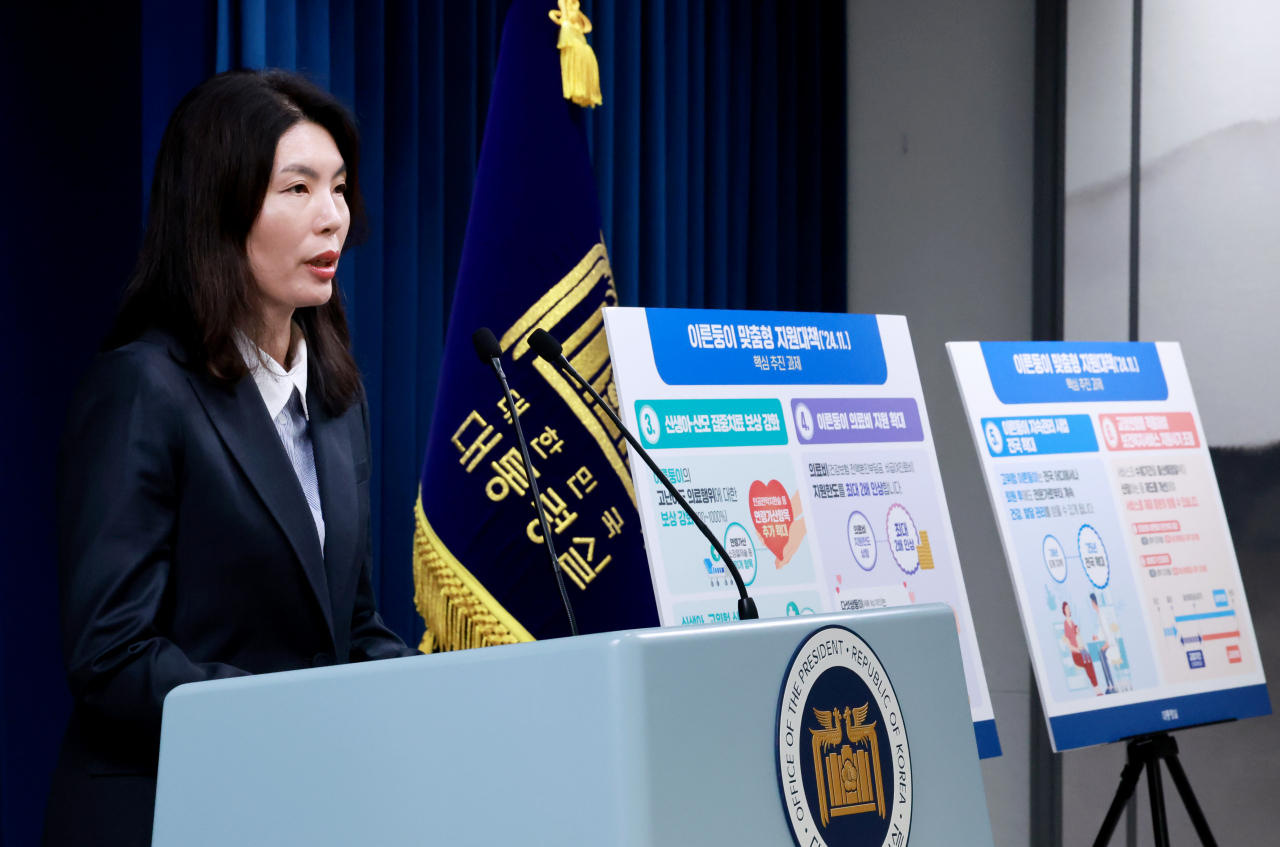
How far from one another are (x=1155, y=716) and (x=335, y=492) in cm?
145

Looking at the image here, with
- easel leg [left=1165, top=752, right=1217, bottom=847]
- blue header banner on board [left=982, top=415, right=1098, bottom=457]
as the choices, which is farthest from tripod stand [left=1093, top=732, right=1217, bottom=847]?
blue header banner on board [left=982, top=415, right=1098, bottom=457]

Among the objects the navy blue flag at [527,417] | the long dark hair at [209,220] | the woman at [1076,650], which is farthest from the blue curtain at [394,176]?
the woman at [1076,650]

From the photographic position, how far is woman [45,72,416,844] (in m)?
1.15

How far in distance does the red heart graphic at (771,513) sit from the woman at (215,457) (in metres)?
0.54

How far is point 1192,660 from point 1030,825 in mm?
1313

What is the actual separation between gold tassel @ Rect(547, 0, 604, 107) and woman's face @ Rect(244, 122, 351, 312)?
90cm

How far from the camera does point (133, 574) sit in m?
1.15

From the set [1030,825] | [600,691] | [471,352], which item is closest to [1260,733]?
[1030,825]

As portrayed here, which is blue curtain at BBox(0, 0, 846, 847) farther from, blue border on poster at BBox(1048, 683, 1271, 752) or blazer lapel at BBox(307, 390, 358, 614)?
blue border on poster at BBox(1048, 683, 1271, 752)

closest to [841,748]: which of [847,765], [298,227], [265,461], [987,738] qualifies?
[847,765]

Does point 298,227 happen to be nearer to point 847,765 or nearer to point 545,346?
point 545,346

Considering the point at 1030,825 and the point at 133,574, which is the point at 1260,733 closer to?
the point at 1030,825

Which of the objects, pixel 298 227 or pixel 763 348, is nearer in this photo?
pixel 298 227

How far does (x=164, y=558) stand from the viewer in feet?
3.92
